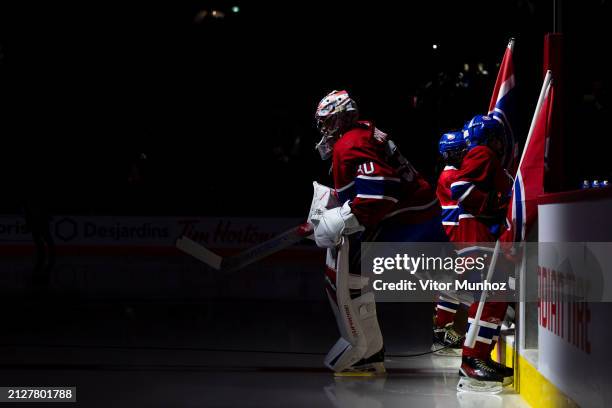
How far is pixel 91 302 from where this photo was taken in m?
8.62

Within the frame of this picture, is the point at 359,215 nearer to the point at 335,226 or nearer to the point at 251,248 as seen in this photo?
the point at 335,226

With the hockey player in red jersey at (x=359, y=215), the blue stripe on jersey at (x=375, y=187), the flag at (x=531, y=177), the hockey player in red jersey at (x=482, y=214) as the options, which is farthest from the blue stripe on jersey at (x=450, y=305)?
the flag at (x=531, y=177)

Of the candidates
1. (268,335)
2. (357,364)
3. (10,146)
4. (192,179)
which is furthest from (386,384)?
(10,146)

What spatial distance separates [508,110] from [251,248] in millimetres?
1967

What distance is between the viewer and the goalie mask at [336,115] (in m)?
5.07

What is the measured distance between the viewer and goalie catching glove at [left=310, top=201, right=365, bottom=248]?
4.77 meters

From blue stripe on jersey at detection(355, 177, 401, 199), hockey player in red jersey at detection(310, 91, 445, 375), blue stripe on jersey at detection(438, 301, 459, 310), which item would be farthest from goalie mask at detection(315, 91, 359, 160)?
blue stripe on jersey at detection(438, 301, 459, 310)

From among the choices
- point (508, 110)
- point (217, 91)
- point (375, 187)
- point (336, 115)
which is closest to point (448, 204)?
point (508, 110)

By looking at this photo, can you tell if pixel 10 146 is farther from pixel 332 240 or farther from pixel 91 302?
pixel 332 240

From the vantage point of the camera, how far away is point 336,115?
200 inches

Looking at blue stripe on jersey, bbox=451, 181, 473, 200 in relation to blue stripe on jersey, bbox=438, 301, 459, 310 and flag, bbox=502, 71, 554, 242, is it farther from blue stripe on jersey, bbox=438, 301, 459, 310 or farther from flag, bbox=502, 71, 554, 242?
blue stripe on jersey, bbox=438, 301, 459, 310

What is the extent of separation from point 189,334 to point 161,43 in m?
14.0

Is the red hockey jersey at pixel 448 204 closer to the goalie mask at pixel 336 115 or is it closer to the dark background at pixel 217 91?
the goalie mask at pixel 336 115

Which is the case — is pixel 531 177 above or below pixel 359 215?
above
